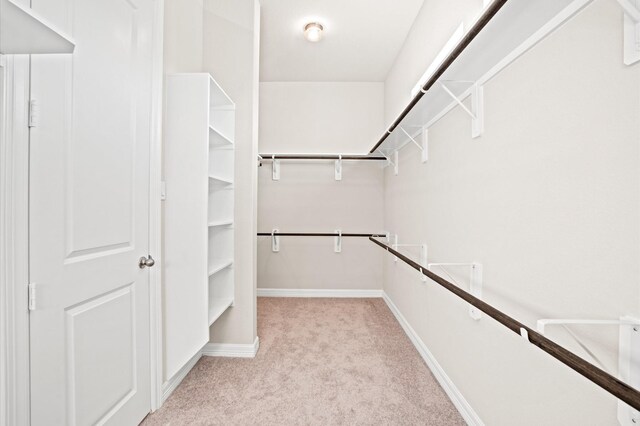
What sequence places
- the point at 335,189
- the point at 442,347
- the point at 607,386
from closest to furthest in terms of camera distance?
the point at 607,386 < the point at 442,347 < the point at 335,189

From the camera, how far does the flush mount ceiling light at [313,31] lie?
2421mm

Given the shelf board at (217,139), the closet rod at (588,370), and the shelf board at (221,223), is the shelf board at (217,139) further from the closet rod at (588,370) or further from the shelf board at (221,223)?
the closet rod at (588,370)

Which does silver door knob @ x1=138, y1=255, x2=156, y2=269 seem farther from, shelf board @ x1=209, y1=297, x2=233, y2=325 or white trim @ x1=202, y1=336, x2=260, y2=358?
white trim @ x1=202, y1=336, x2=260, y2=358

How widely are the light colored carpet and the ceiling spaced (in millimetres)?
2570

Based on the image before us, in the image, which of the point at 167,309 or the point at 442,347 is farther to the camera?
the point at 442,347

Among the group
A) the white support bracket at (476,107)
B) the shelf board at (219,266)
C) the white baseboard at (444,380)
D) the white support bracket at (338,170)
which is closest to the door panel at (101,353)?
the shelf board at (219,266)

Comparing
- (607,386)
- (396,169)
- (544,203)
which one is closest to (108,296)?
(607,386)

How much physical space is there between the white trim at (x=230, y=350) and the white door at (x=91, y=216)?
62 centimetres

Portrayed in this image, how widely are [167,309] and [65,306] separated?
0.63m

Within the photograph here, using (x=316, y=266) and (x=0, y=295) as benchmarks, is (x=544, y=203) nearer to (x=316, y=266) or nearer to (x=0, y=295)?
(x=0, y=295)

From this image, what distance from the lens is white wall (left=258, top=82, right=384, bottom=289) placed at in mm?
3500

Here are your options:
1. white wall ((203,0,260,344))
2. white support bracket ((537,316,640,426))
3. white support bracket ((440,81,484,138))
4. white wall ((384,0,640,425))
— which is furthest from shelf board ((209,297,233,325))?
white support bracket ((440,81,484,138))

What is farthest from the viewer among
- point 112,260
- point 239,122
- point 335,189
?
point 335,189

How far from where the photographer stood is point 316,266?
140 inches
